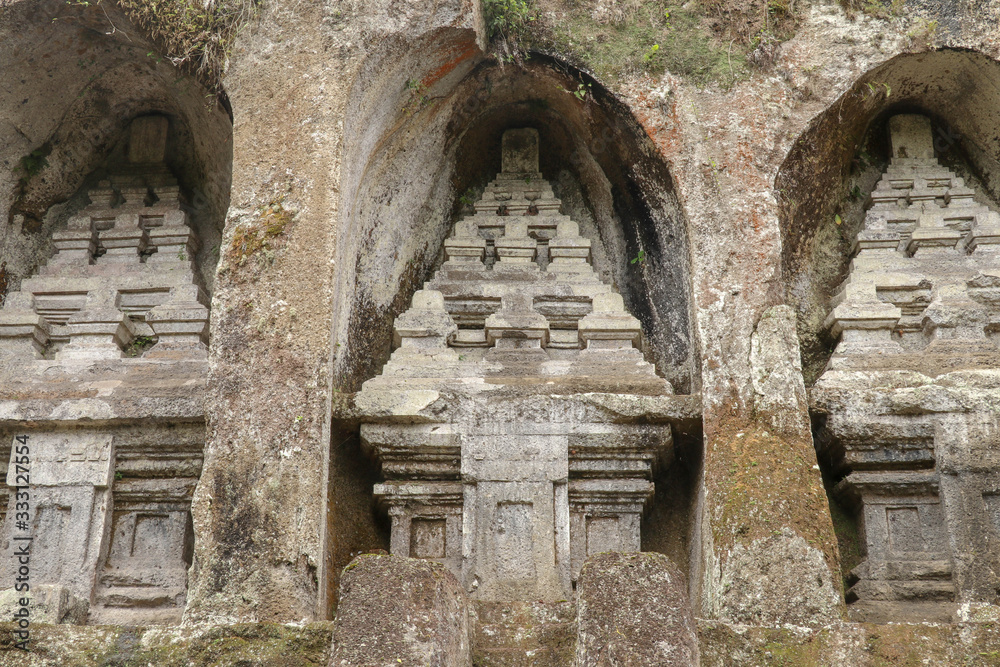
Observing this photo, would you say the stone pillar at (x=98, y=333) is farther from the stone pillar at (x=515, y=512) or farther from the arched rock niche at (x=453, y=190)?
the stone pillar at (x=515, y=512)

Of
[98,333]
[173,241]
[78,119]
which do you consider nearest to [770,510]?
[98,333]

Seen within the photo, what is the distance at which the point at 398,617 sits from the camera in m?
3.87

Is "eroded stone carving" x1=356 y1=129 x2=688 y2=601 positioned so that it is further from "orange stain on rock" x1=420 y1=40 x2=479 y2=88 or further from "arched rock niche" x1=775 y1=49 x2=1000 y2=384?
"orange stain on rock" x1=420 y1=40 x2=479 y2=88

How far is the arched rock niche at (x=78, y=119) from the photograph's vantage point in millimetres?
6785

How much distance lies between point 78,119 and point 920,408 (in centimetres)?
616

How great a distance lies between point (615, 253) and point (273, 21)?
108 inches

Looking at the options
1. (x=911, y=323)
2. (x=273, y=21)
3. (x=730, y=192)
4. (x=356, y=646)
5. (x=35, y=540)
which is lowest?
(x=356, y=646)

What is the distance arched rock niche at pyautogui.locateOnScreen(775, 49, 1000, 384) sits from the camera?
647 cm

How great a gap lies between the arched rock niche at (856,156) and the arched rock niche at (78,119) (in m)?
3.88

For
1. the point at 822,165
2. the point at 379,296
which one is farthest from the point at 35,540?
the point at 822,165

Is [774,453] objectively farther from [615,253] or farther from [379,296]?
[379,296]

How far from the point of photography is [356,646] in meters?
3.79

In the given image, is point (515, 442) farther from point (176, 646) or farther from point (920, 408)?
point (920, 408)
